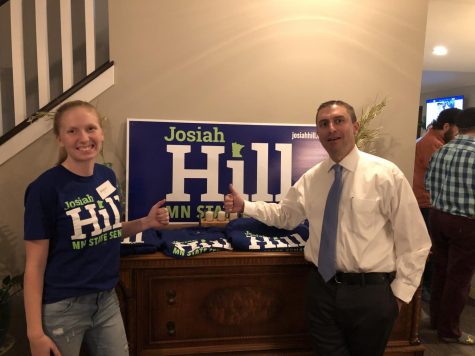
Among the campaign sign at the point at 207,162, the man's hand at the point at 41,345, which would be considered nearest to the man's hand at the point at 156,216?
the man's hand at the point at 41,345

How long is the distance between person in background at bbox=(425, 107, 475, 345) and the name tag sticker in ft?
6.98

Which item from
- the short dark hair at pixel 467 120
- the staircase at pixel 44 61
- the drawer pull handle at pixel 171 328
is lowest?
the drawer pull handle at pixel 171 328

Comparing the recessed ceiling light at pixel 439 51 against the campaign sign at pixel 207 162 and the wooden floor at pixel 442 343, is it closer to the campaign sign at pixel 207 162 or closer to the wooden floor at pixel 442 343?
the wooden floor at pixel 442 343

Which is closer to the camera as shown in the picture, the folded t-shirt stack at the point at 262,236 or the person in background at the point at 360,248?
the person in background at the point at 360,248

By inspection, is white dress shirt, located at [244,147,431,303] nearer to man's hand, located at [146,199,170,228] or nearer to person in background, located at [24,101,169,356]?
man's hand, located at [146,199,170,228]

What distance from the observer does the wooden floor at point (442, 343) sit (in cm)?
249

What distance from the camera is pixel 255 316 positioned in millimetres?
1975

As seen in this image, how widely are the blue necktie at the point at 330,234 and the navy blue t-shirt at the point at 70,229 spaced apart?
0.87m

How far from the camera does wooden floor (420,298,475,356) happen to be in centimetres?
249

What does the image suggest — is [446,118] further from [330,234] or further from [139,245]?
[139,245]

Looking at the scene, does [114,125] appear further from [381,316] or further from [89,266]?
[381,316]

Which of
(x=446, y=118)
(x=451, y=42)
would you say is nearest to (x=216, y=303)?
(x=446, y=118)

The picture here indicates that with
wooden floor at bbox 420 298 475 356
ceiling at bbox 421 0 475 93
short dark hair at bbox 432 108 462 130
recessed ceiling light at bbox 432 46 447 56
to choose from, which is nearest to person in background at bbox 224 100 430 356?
wooden floor at bbox 420 298 475 356

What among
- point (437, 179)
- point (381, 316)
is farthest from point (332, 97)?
point (381, 316)
